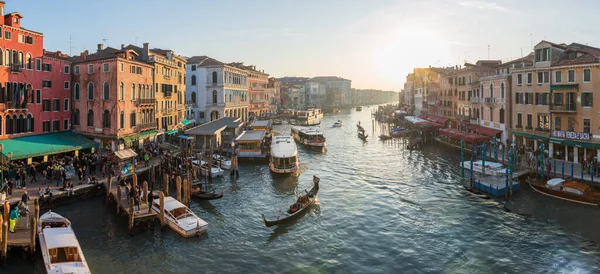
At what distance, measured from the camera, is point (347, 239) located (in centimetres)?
2523

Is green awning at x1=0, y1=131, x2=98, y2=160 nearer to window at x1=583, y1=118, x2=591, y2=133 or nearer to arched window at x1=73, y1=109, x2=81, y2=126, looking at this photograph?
arched window at x1=73, y1=109, x2=81, y2=126

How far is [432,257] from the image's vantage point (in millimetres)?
22562

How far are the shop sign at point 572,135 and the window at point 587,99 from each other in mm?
2542

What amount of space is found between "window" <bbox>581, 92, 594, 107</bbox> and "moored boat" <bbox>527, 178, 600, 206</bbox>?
31.1 feet

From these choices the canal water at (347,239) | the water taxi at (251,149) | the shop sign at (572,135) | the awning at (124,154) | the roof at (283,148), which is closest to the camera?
the canal water at (347,239)

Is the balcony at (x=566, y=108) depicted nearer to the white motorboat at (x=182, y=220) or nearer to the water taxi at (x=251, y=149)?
the water taxi at (x=251, y=149)

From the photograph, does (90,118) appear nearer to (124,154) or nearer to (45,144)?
(45,144)

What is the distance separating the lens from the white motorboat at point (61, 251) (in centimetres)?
1906

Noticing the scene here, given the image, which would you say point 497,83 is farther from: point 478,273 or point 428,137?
point 478,273

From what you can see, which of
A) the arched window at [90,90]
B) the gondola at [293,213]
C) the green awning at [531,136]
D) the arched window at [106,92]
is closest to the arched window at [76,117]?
the arched window at [90,90]

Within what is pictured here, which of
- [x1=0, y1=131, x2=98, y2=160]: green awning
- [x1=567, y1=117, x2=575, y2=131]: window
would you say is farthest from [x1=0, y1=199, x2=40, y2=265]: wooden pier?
[x1=567, y1=117, x2=575, y2=131]: window

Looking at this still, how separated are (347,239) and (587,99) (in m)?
27.1

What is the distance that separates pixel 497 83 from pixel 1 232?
168 feet

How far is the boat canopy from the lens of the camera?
66.6ft
